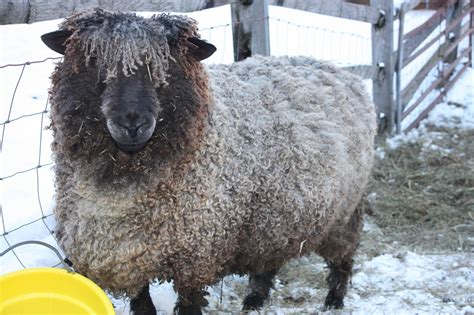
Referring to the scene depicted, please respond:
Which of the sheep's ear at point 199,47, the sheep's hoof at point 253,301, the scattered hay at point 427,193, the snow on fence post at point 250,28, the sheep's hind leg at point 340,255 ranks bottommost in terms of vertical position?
the scattered hay at point 427,193

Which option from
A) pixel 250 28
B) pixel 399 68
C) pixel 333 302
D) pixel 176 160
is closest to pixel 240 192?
pixel 176 160

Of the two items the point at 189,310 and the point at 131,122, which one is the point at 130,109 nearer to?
the point at 131,122

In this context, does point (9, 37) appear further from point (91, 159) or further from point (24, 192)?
point (91, 159)

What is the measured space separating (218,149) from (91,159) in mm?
578

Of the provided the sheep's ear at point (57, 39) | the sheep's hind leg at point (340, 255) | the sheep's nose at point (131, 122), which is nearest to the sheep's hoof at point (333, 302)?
the sheep's hind leg at point (340, 255)

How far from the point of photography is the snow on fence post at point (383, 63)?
270 inches

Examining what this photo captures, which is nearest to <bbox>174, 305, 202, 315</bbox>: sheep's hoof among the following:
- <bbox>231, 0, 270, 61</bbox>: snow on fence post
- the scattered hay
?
<bbox>231, 0, 270, 61</bbox>: snow on fence post

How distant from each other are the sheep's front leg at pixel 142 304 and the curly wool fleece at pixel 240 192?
196mm

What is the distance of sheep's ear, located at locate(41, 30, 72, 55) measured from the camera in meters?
2.81

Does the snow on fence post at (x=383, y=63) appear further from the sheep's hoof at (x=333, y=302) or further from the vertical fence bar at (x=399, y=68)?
the sheep's hoof at (x=333, y=302)

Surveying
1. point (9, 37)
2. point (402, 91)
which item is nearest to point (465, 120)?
point (402, 91)

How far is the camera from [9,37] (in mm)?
6898

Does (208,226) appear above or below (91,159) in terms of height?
below

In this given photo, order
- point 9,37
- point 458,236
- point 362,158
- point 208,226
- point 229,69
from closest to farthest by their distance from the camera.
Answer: point 208,226, point 229,69, point 362,158, point 458,236, point 9,37
